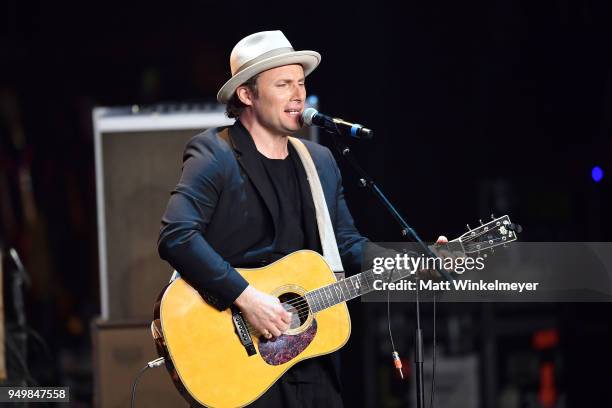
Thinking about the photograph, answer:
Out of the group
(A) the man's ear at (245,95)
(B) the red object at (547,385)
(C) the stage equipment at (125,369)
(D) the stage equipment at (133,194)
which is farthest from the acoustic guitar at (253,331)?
(B) the red object at (547,385)

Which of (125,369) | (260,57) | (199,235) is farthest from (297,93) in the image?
(125,369)

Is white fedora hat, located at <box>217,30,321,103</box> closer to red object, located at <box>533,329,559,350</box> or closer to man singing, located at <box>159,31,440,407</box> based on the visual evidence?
man singing, located at <box>159,31,440,407</box>

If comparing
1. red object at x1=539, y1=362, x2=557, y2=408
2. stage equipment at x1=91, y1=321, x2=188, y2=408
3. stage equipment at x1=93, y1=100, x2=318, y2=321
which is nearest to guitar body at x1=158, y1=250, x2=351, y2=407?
stage equipment at x1=91, y1=321, x2=188, y2=408

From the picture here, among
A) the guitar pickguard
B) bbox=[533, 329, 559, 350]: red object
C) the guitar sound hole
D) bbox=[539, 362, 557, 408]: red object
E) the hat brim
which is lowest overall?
bbox=[539, 362, 557, 408]: red object

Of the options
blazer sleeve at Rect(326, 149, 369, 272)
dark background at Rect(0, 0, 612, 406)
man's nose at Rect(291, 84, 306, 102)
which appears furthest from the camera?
dark background at Rect(0, 0, 612, 406)

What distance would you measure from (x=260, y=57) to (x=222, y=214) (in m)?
0.59

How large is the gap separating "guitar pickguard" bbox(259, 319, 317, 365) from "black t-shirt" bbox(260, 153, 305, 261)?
0.96 ft

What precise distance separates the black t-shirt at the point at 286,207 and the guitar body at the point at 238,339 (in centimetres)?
6

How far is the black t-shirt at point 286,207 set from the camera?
3.37m

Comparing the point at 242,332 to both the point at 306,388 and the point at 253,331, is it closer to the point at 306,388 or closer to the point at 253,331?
the point at 253,331

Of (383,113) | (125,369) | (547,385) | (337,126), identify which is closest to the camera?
(337,126)

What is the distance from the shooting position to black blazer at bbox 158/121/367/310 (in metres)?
3.18

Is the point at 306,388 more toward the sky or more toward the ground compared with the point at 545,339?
more toward the ground

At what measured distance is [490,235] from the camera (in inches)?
132
